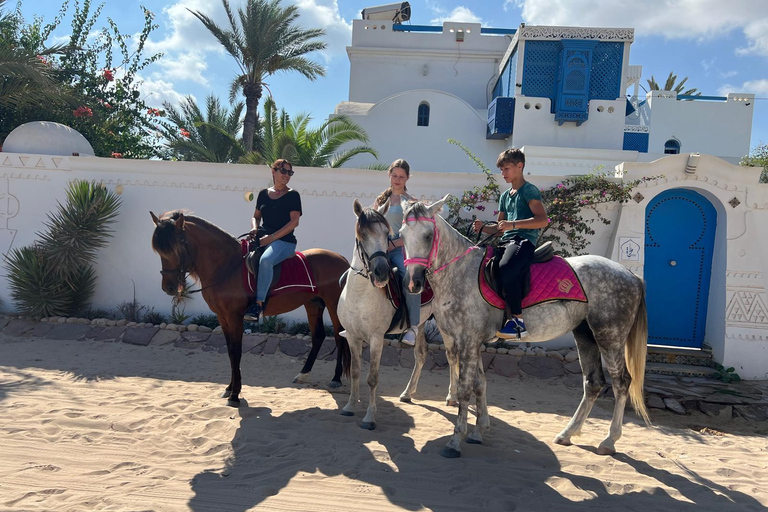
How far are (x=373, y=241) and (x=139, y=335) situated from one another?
5.38m

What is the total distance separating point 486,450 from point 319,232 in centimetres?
494

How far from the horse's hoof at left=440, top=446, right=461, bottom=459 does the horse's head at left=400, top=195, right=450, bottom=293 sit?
1.43m

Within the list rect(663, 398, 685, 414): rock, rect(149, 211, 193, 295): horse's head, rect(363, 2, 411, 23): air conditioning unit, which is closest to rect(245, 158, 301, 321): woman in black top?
rect(149, 211, 193, 295): horse's head

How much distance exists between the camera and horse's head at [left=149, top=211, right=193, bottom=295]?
199 inches

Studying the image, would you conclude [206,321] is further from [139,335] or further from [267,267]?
[267,267]

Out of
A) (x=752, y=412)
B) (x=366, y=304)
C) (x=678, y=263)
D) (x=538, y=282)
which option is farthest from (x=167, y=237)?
(x=678, y=263)

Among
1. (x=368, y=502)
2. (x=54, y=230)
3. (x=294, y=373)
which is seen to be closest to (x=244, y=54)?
(x=54, y=230)

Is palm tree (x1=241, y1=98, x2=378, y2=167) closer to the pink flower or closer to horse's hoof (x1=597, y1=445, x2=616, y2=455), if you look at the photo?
the pink flower

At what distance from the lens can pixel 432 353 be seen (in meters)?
7.63

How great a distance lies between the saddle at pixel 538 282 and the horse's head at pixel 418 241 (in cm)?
63

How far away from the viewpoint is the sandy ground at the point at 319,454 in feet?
11.7

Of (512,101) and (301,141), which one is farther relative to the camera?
(512,101)

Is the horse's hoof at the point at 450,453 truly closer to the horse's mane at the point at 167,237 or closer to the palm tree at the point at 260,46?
the horse's mane at the point at 167,237

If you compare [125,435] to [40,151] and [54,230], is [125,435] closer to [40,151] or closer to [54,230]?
[54,230]
